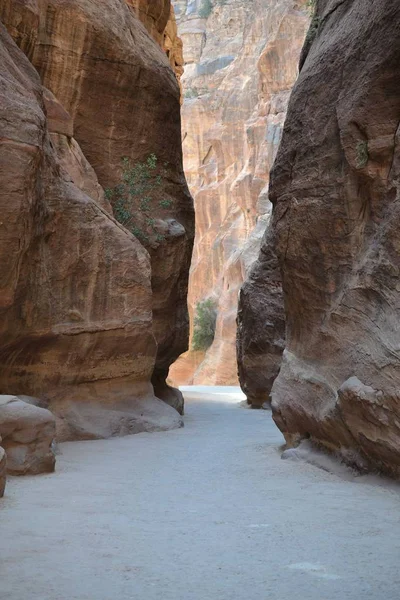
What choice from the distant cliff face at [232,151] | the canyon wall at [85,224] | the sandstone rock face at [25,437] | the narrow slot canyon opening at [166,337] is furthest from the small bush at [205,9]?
the sandstone rock face at [25,437]

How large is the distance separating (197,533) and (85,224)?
292 inches

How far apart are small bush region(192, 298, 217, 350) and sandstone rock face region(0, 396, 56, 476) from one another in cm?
3689

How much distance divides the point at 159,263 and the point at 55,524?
11889mm

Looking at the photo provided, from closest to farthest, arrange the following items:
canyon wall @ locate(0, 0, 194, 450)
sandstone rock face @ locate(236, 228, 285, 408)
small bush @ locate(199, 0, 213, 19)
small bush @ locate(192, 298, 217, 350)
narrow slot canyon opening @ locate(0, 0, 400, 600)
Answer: narrow slot canyon opening @ locate(0, 0, 400, 600), canyon wall @ locate(0, 0, 194, 450), sandstone rock face @ locate(236, 228, 285, 408), small bush @ locate(192, 298, 217, 350), small bush @ locate(199, 0, 213, 19)

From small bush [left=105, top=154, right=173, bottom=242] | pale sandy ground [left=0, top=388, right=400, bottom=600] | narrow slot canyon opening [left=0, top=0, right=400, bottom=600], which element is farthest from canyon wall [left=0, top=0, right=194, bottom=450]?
pale sandy ground [left=0, top=388, right=400, bottom=600]

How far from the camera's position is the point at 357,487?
257 inches

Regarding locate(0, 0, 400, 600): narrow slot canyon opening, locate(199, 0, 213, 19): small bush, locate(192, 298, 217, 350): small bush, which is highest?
locate(199, 0, 213, 19): small bush

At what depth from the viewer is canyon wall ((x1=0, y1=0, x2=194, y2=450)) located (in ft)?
30.6

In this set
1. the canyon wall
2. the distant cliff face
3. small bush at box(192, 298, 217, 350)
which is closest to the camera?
the canyon wall

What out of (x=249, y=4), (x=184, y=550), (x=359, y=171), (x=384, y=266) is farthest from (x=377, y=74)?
(x=249, y=4)

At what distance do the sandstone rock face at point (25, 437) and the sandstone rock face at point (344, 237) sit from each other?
3154 millimetres

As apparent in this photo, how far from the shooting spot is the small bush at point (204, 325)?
44250 millimetres

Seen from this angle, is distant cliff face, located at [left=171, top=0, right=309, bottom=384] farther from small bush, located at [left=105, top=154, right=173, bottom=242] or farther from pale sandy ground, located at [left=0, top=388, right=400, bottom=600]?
pale sandy ground, located at [left=0, top=388, right=400, bottom=600]

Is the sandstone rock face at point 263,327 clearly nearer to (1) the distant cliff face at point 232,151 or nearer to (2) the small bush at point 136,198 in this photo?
(2) the small bush at point 136,198
